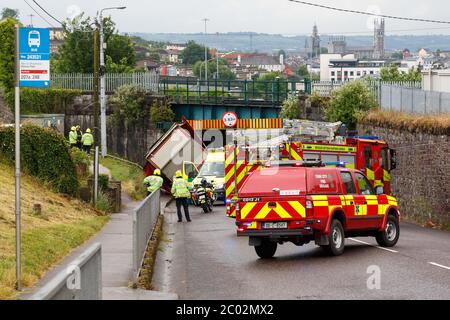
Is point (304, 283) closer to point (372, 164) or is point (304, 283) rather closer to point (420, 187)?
point (372, 164)

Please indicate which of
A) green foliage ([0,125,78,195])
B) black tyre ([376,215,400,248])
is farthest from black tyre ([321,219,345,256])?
green foliage ([0,125,78,195])

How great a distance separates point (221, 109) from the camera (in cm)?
6425

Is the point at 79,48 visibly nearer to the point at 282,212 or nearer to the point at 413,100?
the point at 413,100

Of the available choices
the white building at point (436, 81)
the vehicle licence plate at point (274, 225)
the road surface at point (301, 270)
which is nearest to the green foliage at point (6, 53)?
the white building at point (436, 81)

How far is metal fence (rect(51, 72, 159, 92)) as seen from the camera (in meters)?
73.4

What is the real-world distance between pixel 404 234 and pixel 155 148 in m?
23.3

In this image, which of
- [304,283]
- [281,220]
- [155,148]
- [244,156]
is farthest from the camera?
[155,148]

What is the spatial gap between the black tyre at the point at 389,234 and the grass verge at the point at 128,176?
21.5 m

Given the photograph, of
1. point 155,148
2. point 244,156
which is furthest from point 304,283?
point 155,148

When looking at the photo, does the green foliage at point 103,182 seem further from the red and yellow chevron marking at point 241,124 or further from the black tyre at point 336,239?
the black tyre at point 336,239

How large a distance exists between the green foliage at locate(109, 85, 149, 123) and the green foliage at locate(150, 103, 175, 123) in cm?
112

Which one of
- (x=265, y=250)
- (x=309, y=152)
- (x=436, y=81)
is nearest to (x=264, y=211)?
(x=265, y=250)

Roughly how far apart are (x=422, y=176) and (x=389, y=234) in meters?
14.6

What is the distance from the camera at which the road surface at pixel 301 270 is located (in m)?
16.6
